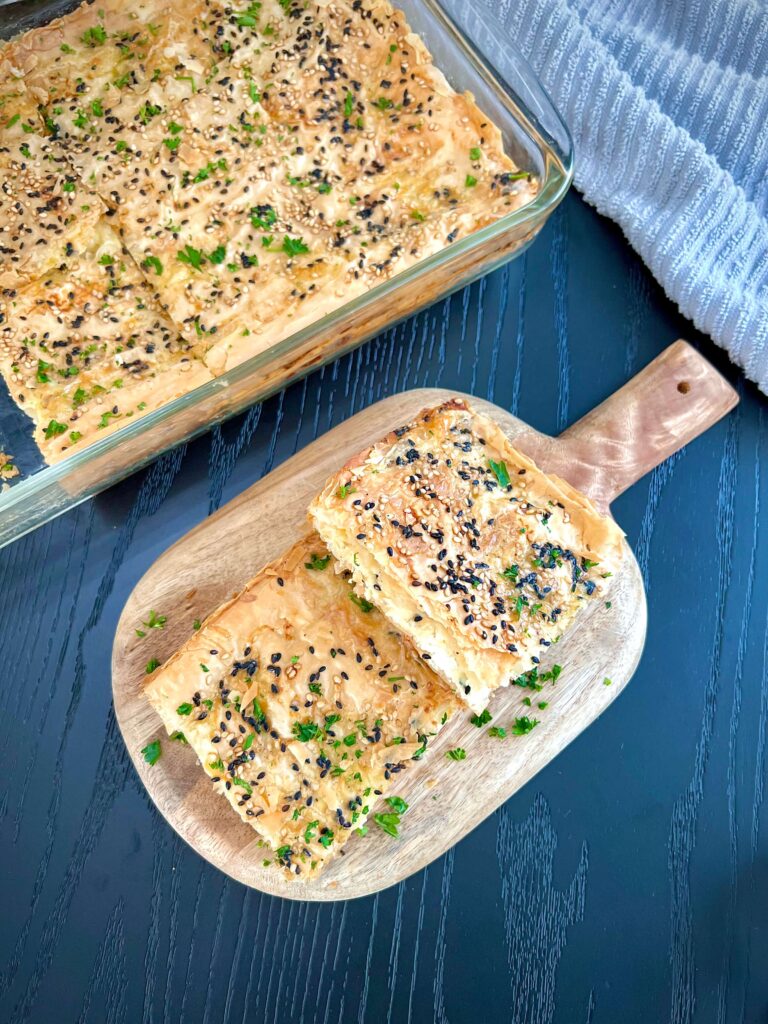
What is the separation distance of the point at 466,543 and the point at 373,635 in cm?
49

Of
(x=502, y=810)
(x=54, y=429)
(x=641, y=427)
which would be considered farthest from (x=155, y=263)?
(x=502, y=810)

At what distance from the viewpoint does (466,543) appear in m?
3.03

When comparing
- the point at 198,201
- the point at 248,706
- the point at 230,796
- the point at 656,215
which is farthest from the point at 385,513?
the point at 656,215

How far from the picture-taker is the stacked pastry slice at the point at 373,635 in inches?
116

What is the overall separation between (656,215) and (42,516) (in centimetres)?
293

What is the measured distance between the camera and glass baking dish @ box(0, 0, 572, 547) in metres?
3.04

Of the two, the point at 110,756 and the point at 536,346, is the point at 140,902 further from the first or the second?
the point at 536,346

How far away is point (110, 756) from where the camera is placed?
347cm

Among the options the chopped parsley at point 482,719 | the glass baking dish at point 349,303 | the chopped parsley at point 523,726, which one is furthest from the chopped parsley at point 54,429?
the chopped parsley at point 523,726

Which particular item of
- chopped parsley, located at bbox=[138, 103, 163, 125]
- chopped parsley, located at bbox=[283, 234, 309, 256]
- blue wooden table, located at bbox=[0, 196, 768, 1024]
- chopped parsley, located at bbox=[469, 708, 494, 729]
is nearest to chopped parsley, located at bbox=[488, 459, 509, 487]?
blue wooden table, located at bbox=[0, 196, 768, 1024]

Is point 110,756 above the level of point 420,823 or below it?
above

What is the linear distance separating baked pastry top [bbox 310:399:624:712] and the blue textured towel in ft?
3.95

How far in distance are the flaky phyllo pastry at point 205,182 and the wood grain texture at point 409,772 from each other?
603 mm

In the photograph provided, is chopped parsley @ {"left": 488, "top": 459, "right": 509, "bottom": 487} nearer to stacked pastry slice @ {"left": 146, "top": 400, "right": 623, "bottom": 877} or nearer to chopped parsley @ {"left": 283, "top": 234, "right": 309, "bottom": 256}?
stacked pastry slice @ {"left": 146, "top": 400, "right": 623, "bottom": 877}
